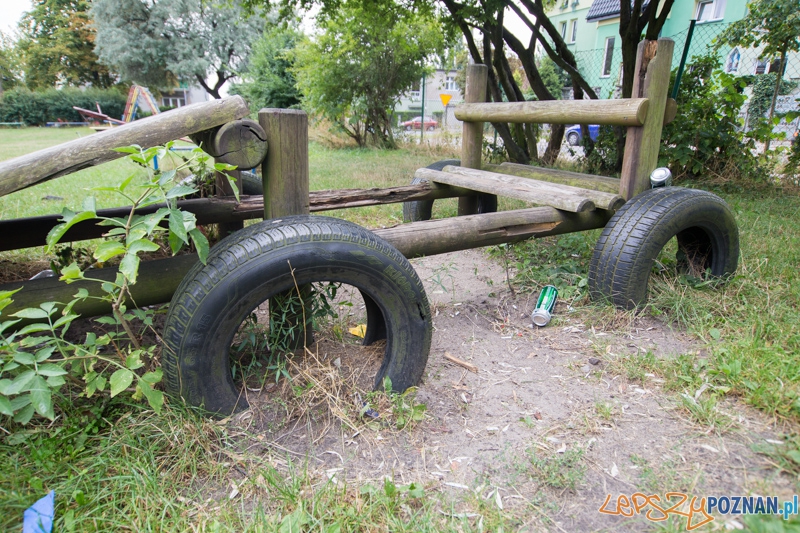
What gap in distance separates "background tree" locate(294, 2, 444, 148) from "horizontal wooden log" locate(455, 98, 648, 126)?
9.65 m

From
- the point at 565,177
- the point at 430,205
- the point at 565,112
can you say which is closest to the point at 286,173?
the point at 565,112

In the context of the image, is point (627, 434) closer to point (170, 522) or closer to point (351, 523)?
point (351, 523)

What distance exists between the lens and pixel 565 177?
3.92 meters

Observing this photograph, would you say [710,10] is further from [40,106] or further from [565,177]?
[40,106]

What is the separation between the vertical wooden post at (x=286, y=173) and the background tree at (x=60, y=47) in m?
46.5

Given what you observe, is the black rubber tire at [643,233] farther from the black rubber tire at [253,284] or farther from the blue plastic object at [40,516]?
the blue plastic object at [40,516]

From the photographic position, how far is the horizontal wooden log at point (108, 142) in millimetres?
1622

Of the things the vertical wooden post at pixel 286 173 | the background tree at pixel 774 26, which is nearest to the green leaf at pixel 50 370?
the vertical wooden post at pixel 286 173

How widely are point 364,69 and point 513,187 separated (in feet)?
36.2

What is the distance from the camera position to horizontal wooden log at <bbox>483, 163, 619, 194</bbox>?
3.53 m

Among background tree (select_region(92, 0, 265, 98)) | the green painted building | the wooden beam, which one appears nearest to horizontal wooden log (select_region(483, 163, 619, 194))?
the wooden beam

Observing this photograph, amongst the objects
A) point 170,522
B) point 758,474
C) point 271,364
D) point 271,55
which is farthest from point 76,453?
point 271,55

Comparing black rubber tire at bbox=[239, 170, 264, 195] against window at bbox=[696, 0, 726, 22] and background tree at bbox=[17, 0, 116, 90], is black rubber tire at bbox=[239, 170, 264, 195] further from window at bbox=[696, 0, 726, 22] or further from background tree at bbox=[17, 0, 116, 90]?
background tree at bbox=[17, 0, 116, 90]

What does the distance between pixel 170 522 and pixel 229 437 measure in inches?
14.1
